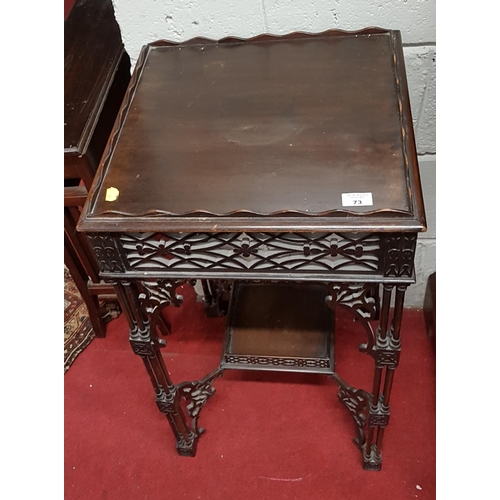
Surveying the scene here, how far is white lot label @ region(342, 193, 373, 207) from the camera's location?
790 millimetres

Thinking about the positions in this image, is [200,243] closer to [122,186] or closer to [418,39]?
[122,186]

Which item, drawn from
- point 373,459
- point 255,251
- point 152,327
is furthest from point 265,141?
point 373,459

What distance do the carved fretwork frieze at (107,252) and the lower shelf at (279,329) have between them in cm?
54

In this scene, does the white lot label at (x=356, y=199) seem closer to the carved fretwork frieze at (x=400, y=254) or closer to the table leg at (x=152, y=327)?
the carved fretwork frieze at (x=400, y=254)

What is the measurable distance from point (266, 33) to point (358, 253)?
702 mm

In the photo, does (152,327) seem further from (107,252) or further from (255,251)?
(255,251)

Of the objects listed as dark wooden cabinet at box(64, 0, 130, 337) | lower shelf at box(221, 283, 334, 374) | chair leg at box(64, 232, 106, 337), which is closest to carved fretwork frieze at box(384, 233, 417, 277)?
lower shelf at box(221, 283, 334, 374)

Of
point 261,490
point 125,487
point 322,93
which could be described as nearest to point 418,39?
point 322,93

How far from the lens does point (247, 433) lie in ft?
4.66

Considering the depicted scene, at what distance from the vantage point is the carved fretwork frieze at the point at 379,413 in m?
1.12

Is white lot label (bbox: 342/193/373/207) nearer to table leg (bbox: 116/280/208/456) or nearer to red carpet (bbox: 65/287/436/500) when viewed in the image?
table leg (bbox: 116/280/208/456)

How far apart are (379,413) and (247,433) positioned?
0.45m

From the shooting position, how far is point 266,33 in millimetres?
1222

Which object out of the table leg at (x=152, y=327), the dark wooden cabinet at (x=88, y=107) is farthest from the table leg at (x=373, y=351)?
the dark wooden cabinet at (x=88, y=107)
